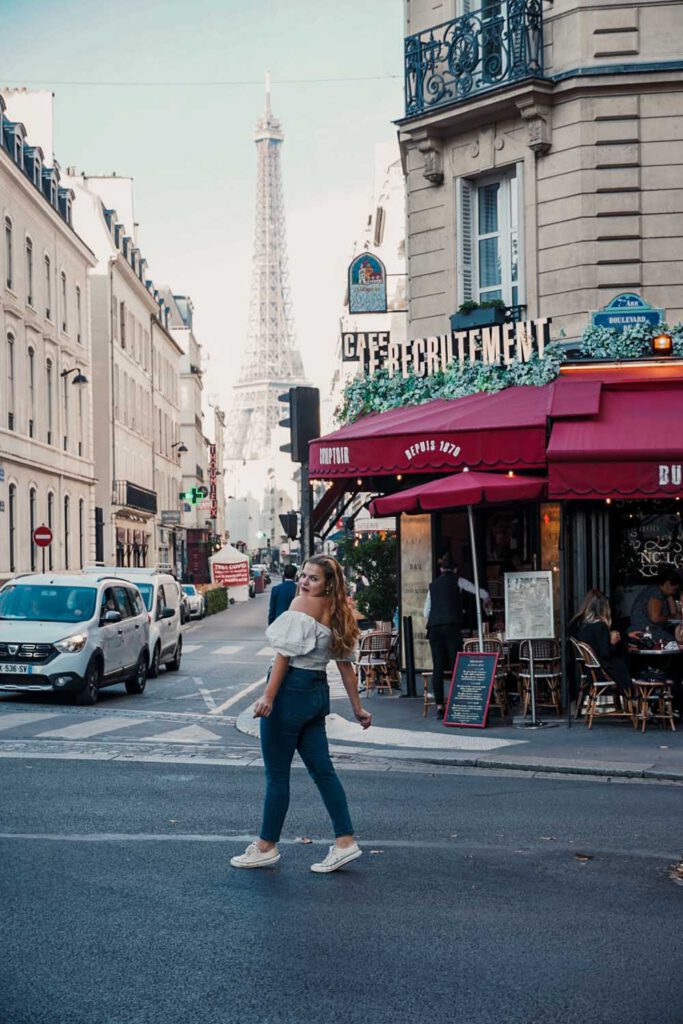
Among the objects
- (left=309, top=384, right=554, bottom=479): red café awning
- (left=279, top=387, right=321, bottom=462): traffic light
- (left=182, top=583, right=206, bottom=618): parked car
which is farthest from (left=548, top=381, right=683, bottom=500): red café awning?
(left=182, top=583, right=206, bottom=618): parked car

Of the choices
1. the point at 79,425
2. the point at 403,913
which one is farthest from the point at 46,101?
the point at 403,913

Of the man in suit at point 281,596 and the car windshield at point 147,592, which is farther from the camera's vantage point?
the car windshield at point 147,592

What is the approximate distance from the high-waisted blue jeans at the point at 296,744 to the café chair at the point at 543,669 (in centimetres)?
821

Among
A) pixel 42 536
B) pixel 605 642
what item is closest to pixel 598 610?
pixel 605 642

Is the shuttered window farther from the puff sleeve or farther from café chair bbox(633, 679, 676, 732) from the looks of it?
the puff sleeve

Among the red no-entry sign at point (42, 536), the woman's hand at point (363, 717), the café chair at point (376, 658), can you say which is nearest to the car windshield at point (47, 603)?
the café chair at point (376, 658)

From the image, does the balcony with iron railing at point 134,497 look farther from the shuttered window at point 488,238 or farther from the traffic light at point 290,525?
the shuttered window at point 488,238

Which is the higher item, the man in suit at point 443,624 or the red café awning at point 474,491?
the red café awning at point 474,491

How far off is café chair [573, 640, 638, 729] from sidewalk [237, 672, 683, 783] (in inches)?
5.8

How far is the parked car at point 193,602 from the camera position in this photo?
1891 inches

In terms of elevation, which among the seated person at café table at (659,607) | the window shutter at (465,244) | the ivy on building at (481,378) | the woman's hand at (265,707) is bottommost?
the woman's hand at (265,707)

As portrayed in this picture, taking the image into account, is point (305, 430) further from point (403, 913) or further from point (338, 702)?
point (403, 913)

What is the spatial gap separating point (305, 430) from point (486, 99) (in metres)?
6.21

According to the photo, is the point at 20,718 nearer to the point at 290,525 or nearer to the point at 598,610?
the point at 290,525
